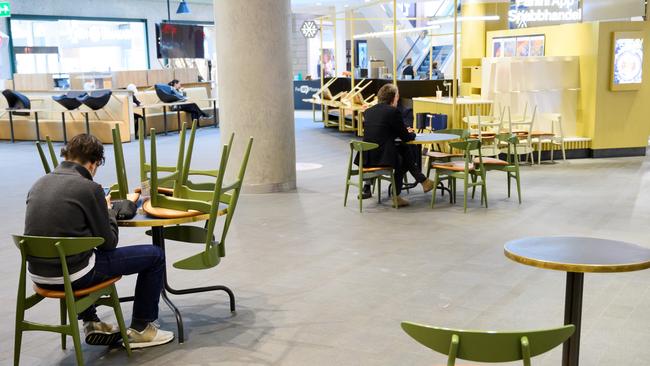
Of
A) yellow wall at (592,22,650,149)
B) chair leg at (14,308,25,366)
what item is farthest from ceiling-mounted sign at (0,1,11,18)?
chair leg at (14,308,25,366)

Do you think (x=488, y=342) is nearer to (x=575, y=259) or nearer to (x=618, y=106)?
(x=575, y=259)

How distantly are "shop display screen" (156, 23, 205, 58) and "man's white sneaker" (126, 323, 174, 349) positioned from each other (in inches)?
663

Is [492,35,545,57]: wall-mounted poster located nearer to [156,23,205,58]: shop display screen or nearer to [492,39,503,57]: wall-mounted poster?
[492,39,503,57]: wall-mounted poster

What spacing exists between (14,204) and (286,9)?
3732 millimetres

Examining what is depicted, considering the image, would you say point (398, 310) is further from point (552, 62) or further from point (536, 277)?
point (552, 62)

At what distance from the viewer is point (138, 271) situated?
3742 millimetres

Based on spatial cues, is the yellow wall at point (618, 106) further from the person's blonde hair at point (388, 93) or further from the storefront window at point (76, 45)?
the storefront window at point (76, 45)

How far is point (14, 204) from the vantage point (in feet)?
26.7

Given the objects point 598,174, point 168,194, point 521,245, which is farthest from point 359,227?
point 598,174

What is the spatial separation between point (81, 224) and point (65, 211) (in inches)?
3.7

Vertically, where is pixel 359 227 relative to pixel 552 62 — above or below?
below

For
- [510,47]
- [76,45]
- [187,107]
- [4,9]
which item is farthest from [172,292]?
[76,45]

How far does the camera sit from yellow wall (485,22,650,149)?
421 inches

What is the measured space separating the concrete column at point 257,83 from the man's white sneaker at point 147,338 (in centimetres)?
451
